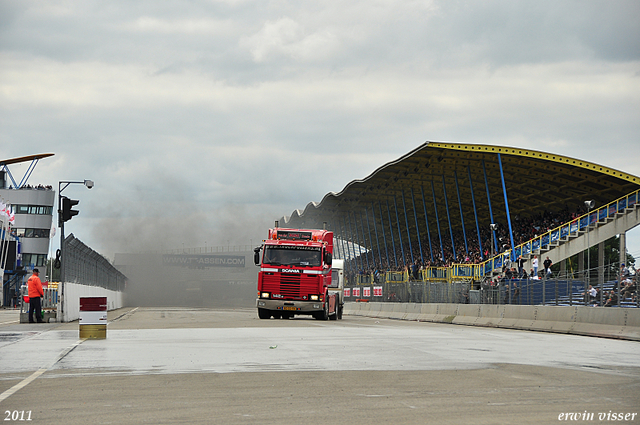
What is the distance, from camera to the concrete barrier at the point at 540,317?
19609 millimetres

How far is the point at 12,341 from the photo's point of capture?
1698 centimetres

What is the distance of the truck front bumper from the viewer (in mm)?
30609

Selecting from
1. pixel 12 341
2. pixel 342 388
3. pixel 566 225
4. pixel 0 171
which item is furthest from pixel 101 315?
pixel 0 171

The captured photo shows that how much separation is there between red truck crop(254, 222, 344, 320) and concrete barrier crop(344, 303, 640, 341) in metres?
5.33

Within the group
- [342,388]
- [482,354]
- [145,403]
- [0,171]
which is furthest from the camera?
[0,171]

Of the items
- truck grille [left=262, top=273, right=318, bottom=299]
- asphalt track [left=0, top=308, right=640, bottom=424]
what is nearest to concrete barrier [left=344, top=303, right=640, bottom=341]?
asphalt track [left=0, top=308, right=640, bottom=424]

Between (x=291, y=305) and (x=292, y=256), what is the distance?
1.82 metres

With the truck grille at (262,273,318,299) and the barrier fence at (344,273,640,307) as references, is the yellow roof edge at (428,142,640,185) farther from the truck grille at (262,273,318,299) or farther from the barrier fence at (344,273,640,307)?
the truck grille at (262,273,318,299)

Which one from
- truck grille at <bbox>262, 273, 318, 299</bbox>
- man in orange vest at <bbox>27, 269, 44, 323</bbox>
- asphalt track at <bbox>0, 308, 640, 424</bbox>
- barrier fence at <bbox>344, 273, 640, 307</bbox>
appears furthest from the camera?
truck grille at <bbox>262, 273, 318, 299</bbox>

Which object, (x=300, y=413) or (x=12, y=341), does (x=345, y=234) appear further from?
(x=300, y=413)

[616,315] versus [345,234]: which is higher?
[345,234]

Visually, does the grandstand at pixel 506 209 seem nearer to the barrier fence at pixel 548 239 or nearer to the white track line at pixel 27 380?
the barrier fence at pixel 548 239

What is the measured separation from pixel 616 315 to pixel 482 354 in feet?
26.0

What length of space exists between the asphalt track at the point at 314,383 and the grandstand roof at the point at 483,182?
31868 mm
